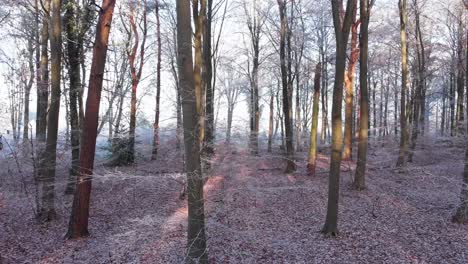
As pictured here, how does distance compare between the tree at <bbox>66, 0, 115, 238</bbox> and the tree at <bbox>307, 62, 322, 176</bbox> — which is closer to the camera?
the tree at <bbox>66, 0, 115, 238</bbox>

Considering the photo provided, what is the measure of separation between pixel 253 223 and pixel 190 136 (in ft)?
15.5

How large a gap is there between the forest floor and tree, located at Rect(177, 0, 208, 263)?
3.09 ft

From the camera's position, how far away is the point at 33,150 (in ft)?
29.6

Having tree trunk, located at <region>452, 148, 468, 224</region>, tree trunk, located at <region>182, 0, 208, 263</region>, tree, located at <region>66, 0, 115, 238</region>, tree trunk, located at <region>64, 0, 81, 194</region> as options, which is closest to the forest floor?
tree trunk, located at <region>452, 148, 468, 224</region>

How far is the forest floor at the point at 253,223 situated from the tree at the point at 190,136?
0.94 m

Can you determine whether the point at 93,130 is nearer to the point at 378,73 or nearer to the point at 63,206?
the point at 63,206

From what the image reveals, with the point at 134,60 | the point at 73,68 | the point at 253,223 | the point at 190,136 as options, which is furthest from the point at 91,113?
the point at 134,60

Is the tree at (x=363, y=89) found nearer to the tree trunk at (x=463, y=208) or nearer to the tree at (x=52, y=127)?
the tree trunk at (x=463, y=208)

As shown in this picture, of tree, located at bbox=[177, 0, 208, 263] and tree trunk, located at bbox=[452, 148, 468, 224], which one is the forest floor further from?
tree, located at bbox=[177, 0, 208, 263]

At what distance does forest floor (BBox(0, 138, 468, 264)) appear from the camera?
23.8ft

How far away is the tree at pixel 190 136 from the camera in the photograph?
5746 millimetres

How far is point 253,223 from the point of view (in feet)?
31.3

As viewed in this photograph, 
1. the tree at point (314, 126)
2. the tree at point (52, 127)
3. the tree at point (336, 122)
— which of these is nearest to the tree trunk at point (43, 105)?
the tree at point (52, 127)

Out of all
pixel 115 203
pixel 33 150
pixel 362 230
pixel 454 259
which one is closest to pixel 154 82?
pixel 115 203
